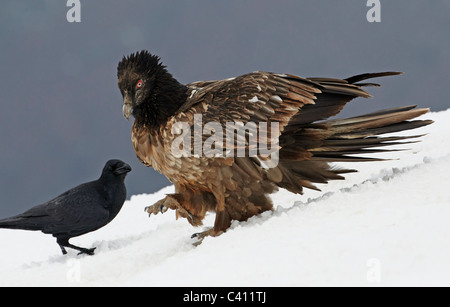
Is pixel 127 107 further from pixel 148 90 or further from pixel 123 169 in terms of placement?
pixel 123 169

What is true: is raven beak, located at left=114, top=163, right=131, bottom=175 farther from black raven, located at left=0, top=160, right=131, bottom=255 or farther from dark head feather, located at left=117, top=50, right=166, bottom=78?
dark head feather, located at left=117, top=50, right=166, bottom=78

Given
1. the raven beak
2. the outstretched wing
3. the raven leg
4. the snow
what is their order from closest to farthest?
the snow < the outstretched wing < the raven leg < the raven beak

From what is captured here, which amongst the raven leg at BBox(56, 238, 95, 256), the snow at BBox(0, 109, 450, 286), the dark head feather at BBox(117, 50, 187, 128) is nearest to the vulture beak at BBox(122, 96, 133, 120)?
the dark head feather at BBox(117, 50, 187, 128)

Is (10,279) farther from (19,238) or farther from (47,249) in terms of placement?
(19,238)

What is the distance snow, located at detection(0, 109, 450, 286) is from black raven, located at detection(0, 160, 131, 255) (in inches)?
11.1

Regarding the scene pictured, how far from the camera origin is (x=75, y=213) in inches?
207

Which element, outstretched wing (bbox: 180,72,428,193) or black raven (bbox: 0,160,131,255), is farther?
black raven (bbox: 0,160,131,255)

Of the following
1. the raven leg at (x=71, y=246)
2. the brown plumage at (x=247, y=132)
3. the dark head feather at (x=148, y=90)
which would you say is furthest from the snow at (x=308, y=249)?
the dark head feather at (x=148, y=90)

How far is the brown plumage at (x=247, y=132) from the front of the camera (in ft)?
15.3

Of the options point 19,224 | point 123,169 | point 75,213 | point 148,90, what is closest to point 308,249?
point 148,90

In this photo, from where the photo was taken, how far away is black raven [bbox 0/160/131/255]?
17.2ft

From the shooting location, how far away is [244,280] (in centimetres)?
343

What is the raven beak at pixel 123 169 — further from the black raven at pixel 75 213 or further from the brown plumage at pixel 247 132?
the brown plumage at pixel 247 132
